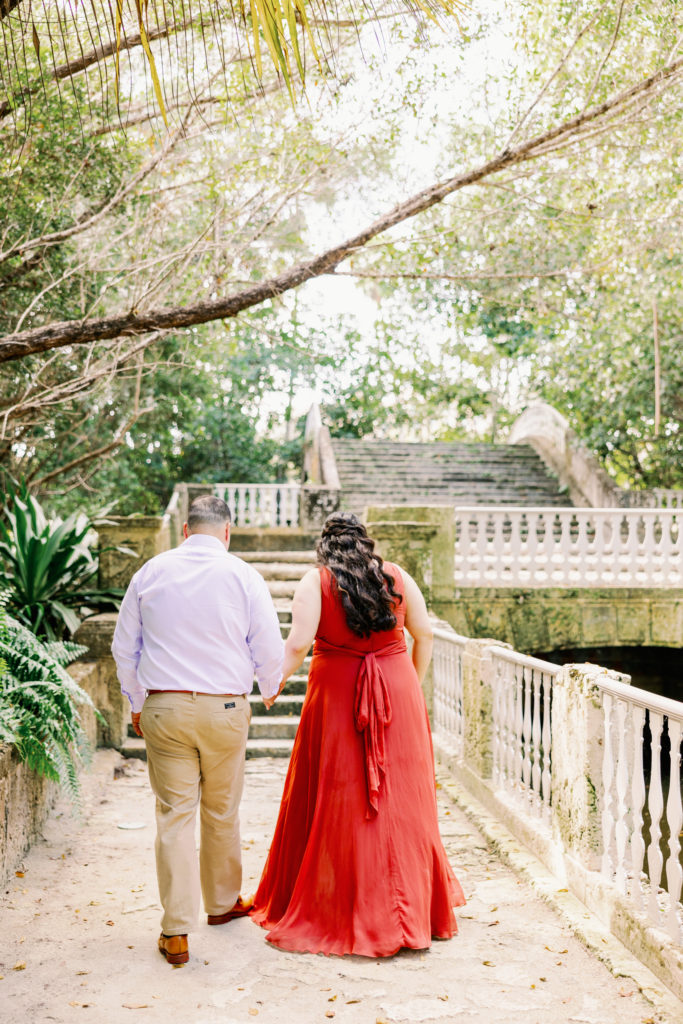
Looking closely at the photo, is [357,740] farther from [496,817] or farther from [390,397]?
[390,397]

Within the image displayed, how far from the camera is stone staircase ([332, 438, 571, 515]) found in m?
15.9

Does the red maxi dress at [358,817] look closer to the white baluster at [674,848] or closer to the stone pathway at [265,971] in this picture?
the stone pathway at [265,971]

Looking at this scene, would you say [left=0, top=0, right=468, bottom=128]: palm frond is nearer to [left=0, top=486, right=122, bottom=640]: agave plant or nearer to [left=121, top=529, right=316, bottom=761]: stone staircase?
[left=0, top=486, right=122, bottom=640]: agave plant

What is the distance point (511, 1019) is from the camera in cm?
298

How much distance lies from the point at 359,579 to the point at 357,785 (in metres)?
0.84

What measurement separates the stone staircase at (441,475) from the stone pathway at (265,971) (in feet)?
35.4

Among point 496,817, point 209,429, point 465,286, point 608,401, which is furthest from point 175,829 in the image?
point 209,429

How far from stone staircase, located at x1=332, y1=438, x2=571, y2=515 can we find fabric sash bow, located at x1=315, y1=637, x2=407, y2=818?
11.0 metres

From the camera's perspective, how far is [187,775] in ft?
11.6

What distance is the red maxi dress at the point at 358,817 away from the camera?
3.54 metres

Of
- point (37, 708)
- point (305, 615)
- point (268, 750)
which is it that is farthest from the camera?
point (268, 750)

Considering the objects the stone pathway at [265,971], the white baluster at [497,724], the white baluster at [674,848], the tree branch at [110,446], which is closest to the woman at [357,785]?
the stone pathway at [265,971]

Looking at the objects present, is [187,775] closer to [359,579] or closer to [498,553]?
[359,579]

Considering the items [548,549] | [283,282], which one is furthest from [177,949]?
[548,549]
